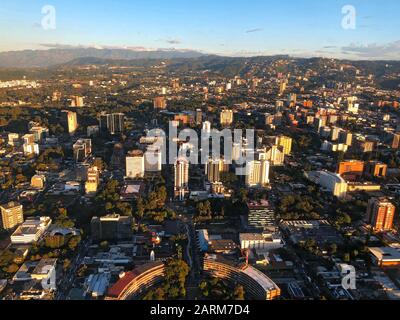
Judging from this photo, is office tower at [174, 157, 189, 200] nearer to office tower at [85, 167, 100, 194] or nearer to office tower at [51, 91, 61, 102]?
office tower at [85, 167, 100, 194]

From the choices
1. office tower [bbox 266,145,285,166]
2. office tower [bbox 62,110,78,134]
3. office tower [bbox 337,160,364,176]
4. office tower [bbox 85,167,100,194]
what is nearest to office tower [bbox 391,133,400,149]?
office tower [bbox 337,160,364,176]

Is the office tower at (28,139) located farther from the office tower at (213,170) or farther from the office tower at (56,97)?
the office tower at (56,97)

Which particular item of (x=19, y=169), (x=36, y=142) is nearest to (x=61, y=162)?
(x=19, y=169)

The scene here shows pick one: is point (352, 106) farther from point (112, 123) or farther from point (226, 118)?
point (112, 123)

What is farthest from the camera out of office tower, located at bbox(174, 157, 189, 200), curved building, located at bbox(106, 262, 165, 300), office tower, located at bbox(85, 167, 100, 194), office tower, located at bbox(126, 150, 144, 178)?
office tower, located at bbox(126, 150, 144, 178)

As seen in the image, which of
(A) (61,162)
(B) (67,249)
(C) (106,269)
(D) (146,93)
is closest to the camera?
(C) (106,269)

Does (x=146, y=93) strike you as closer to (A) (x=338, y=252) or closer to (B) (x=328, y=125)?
(B) (x=328, y=125)

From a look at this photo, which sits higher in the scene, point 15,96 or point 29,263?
A: point 15,96

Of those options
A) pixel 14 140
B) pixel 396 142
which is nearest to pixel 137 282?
pixel 14 140
